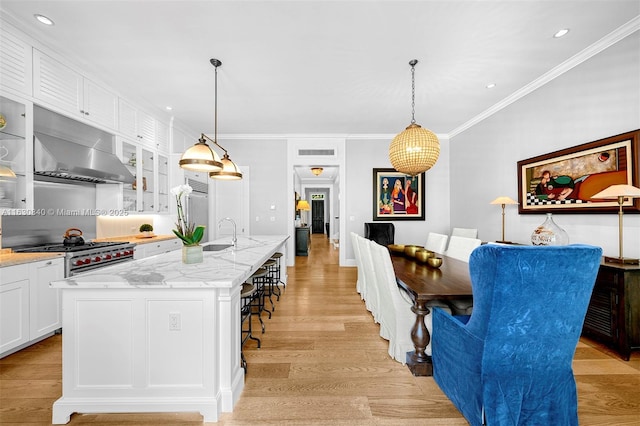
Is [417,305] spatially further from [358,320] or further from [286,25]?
[286,25]

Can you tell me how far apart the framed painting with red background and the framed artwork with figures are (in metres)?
2.16

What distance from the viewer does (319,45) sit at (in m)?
2.59

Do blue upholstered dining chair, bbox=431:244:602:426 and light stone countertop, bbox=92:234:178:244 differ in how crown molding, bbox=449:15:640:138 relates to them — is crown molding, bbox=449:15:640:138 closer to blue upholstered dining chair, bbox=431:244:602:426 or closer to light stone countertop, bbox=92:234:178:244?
blue upholstered dining chair, bbox=431:244:602:426

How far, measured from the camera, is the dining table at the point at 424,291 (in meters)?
1.68

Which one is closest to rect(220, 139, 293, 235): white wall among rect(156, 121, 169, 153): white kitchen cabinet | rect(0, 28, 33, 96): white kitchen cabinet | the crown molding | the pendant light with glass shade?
rect(156, 121, 169, 153): white kitchen cabinet

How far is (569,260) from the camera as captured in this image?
1149 mm

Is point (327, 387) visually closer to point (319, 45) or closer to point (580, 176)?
point (319, 45)

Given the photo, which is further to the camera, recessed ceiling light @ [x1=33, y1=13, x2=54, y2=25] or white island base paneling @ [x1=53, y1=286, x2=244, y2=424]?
recessed ceiling light @ [x1=33, y1=13, x2=54, y2=25]

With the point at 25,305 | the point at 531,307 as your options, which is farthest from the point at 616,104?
the point at 25,305

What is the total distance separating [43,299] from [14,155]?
1.33 metres

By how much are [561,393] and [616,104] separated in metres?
2.84

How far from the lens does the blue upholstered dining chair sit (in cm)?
115

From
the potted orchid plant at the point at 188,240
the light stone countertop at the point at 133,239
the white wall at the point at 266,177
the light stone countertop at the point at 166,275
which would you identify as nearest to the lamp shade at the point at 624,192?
the light stone countertop at the point at 166,275

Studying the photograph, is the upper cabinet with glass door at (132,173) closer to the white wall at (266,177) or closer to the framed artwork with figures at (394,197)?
the white wall at (266,177)
